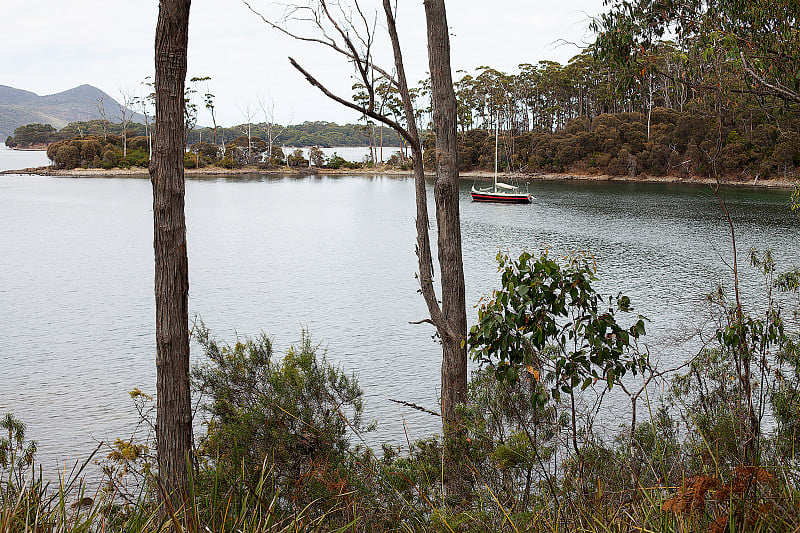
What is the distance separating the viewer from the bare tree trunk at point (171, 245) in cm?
296

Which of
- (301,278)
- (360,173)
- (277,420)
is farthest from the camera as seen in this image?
(360,173)

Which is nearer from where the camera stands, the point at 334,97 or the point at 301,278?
the point at 334,97

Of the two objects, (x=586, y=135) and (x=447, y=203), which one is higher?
(x=586, y=135)

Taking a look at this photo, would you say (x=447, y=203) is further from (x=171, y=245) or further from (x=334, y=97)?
(x=171, y=245)

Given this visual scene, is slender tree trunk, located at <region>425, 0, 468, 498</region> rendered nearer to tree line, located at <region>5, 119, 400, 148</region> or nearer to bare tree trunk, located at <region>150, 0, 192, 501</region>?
bare tree trunk, located at <region>150, 0, 192, 501</region>

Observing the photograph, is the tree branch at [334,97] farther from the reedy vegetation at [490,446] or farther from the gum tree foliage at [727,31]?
the gum tree foliage at [727,31]

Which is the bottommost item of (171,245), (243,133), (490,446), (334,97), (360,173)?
(490,446)

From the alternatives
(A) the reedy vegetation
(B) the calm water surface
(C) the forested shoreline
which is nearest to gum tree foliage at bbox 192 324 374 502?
(A) the reedy vegetation

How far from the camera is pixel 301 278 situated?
1516 centimetres

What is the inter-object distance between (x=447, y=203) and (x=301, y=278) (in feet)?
35.0

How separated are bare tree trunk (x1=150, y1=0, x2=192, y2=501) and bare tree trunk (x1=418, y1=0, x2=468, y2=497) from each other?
2.06 meters

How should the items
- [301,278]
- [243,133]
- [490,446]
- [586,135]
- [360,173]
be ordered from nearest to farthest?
[490,446] → [301,278] → [586,135] → [360,173] → [243,133]

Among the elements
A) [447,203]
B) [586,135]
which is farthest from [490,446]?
[586,135]

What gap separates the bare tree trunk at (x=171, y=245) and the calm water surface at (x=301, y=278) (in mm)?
1386
